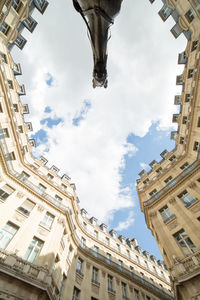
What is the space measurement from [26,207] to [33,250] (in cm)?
476

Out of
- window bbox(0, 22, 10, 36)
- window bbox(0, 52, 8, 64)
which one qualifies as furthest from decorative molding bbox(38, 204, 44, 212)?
window bbox(0, 22, 10, 36)

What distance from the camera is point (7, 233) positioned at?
15.1 m

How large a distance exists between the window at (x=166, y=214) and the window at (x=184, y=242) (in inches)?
82.6

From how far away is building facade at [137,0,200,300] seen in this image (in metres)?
14.5

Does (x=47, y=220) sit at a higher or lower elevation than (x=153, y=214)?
lower

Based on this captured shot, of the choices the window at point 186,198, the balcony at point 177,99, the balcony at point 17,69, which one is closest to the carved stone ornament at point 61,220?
the window at point 186,198

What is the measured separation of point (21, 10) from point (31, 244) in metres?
28.3

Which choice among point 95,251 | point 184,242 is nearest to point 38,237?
point 95,251

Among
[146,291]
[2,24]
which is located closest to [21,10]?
[2,24]

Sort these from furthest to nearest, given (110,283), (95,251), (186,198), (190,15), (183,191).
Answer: (95,251) < (110,283) < (190,15) < (183,191) < (186,198)

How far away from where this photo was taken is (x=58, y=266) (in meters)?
17.2

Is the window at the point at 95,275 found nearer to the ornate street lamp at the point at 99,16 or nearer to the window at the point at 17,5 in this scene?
the ornate street lamp at the point at 99,16

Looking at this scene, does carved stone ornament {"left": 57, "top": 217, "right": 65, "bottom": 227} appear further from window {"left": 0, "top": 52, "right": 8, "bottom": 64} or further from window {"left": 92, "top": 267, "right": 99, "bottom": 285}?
window {"left": 0, "top": 52, "right": 8, "bottom": 64}

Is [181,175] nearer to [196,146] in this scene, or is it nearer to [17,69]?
[196,146]
